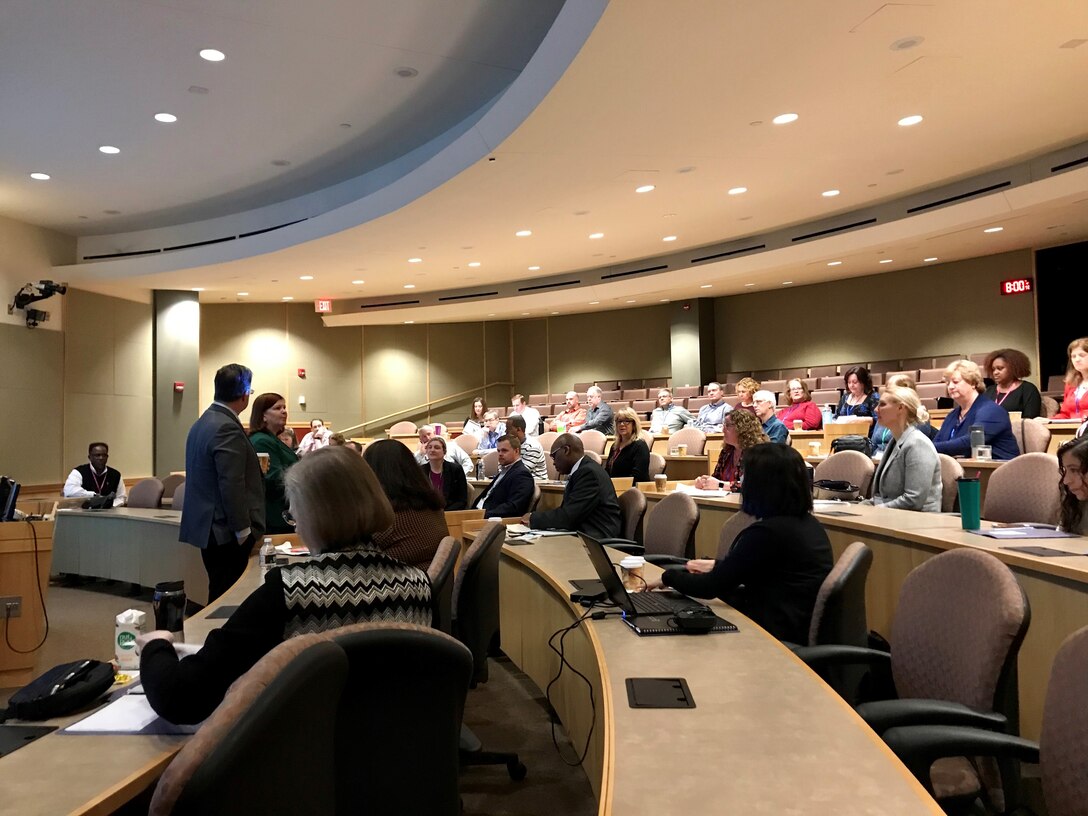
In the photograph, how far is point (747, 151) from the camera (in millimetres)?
7234

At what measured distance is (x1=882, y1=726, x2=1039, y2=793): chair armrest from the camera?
4.92ft

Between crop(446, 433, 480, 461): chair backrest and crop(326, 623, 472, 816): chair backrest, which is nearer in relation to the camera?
crop(326, 623, 472, 816): chair backrest

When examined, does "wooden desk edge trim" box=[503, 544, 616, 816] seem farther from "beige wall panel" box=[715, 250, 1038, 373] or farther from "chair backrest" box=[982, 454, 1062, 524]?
"beige wall panel" box=[715, 250, 1038, 373]

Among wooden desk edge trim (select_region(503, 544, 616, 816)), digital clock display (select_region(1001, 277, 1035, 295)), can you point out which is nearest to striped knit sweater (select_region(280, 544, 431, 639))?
wooden desk edge trim (select_region(503, 544, 616, 816))

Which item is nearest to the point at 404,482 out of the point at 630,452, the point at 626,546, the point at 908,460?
the point at 626,546

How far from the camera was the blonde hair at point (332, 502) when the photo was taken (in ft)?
5.84

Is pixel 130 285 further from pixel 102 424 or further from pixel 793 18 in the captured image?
pixel 793 18

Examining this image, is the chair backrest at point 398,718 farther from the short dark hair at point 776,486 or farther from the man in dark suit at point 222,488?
the man in dark suit at point 222,488

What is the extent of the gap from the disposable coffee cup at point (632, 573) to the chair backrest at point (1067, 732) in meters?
1.31

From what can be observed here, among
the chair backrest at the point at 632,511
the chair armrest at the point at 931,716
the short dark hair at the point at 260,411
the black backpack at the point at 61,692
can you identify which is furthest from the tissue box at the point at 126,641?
the chair backrest at the point at 632,511

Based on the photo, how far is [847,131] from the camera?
686cm

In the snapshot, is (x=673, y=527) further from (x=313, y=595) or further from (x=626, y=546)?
(x=313, y=595)

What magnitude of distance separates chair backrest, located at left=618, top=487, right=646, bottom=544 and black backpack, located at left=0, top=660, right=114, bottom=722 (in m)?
2.81

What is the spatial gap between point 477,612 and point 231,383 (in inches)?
67.2
